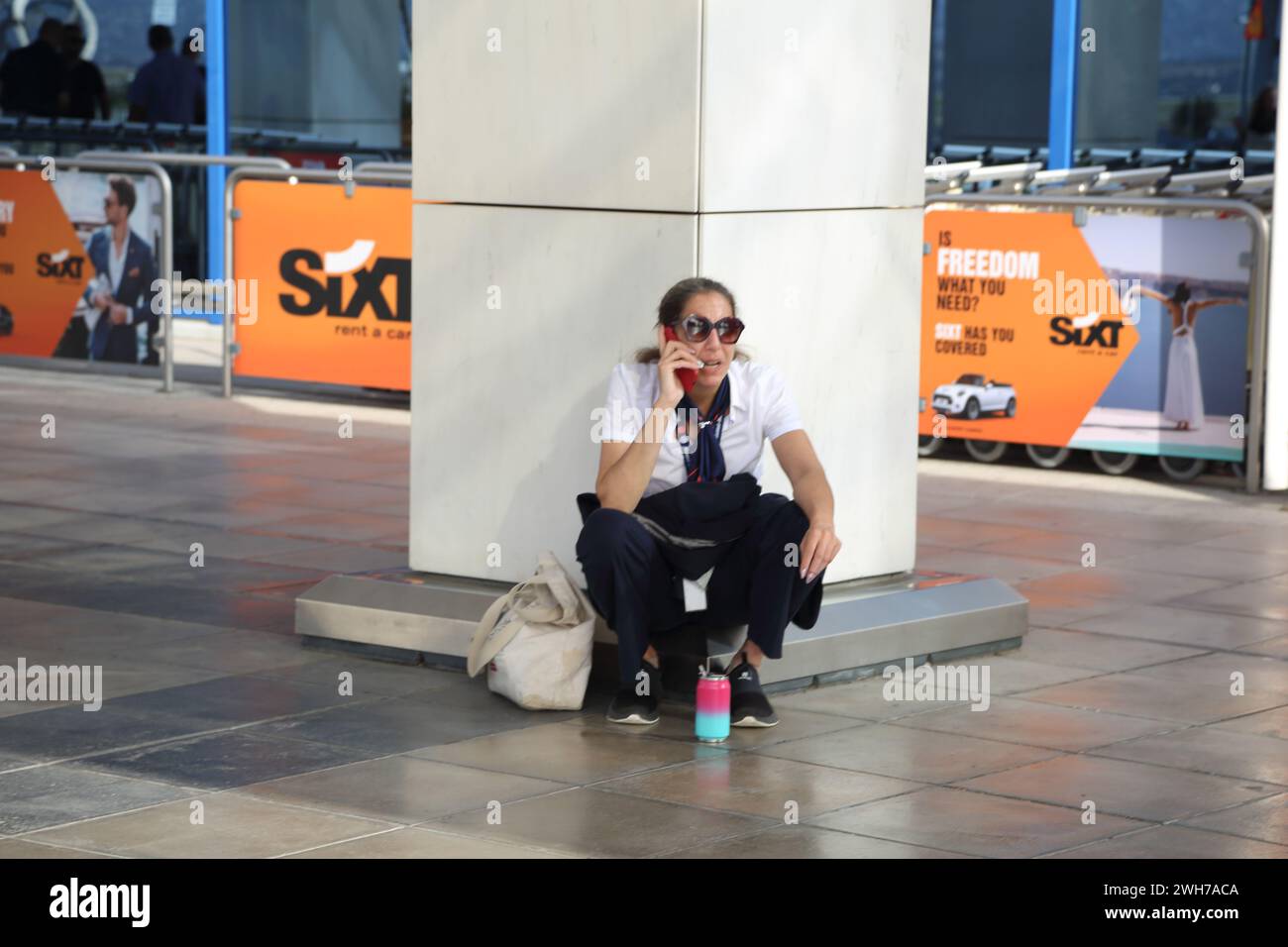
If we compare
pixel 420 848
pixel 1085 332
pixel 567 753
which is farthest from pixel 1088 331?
pixel 420 848

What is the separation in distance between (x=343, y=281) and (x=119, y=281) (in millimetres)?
1792

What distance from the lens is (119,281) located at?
14.0 meters

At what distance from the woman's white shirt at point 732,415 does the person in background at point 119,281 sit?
807 cm

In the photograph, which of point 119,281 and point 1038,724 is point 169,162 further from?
point 1038,724

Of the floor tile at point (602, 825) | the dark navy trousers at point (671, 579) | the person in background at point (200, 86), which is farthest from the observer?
the person in background at point (200, 86)

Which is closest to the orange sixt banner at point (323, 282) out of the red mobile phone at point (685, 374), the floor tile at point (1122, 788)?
the red mobile phone at point (685, 374)

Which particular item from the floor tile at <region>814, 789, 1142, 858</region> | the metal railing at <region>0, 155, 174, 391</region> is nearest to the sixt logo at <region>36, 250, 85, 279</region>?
the metal railing at <region>0, 155, 174, 391</region>

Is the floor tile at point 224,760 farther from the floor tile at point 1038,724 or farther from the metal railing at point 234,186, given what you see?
the metal railing at point 234,186

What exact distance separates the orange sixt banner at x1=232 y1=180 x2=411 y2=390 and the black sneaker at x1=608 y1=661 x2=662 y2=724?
6735mm

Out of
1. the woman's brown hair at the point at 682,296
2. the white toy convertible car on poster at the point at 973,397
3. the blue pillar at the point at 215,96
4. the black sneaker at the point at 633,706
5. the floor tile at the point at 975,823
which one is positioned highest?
the blue pillar at the point at 215,96

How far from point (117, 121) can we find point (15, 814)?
48.0 ft

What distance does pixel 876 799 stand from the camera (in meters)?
5.52

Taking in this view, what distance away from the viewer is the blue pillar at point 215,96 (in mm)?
17698
